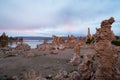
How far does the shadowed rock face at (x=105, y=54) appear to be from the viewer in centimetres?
952

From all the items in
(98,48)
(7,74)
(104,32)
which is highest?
(104,32)

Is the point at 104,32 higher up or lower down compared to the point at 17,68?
higher up

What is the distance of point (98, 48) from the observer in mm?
9812

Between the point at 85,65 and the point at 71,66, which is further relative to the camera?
the point at 71,66

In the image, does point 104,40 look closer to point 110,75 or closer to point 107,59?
point 107,59

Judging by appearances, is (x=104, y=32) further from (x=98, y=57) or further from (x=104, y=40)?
(x=98, y=57)

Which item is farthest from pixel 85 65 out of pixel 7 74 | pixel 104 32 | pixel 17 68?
pixel 17 68

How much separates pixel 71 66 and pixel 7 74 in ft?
15.0

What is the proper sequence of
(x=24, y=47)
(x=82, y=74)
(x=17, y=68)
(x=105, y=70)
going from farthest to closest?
(x=24, y=47)
(x=17, y=68)
(x=82, y=74)
(x=105, y=70)

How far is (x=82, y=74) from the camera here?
35.0ft

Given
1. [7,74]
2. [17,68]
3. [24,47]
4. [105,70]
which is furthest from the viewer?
[24,47]

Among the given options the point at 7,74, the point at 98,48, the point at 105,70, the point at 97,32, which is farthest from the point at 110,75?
the point at 7,74

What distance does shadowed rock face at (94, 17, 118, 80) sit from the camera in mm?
9516

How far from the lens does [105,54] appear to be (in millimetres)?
9688
